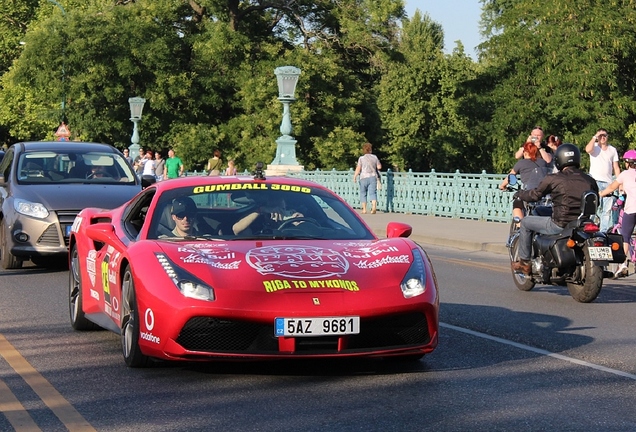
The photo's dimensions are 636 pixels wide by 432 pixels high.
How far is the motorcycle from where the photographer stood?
12297 millimetres

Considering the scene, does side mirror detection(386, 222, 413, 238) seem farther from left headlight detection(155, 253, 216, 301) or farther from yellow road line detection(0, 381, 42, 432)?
yellow road line detection(0, 381, 42, 432)

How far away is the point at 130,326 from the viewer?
308 inches

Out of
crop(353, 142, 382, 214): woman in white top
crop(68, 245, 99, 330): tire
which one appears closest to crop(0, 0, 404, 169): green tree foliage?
crop(353, 142, 382, 214): woman in white top

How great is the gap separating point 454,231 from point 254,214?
1596 centimetres

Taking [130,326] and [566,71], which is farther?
[566,71]

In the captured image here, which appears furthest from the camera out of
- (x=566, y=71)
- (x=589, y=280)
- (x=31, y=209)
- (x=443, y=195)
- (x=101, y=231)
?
(x=566, y=71)

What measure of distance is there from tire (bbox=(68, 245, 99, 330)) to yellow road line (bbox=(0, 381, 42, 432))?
7.95 ft

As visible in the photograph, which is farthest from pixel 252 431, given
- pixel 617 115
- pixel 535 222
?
pixel 617 115

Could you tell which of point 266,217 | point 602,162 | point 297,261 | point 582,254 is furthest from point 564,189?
point 602,162

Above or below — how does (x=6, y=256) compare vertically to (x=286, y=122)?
below

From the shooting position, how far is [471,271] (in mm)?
16406

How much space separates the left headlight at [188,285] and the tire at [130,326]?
370mm

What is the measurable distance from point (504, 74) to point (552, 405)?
55.3 m

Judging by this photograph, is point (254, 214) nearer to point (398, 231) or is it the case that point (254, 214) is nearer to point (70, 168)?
point (398, 231)
